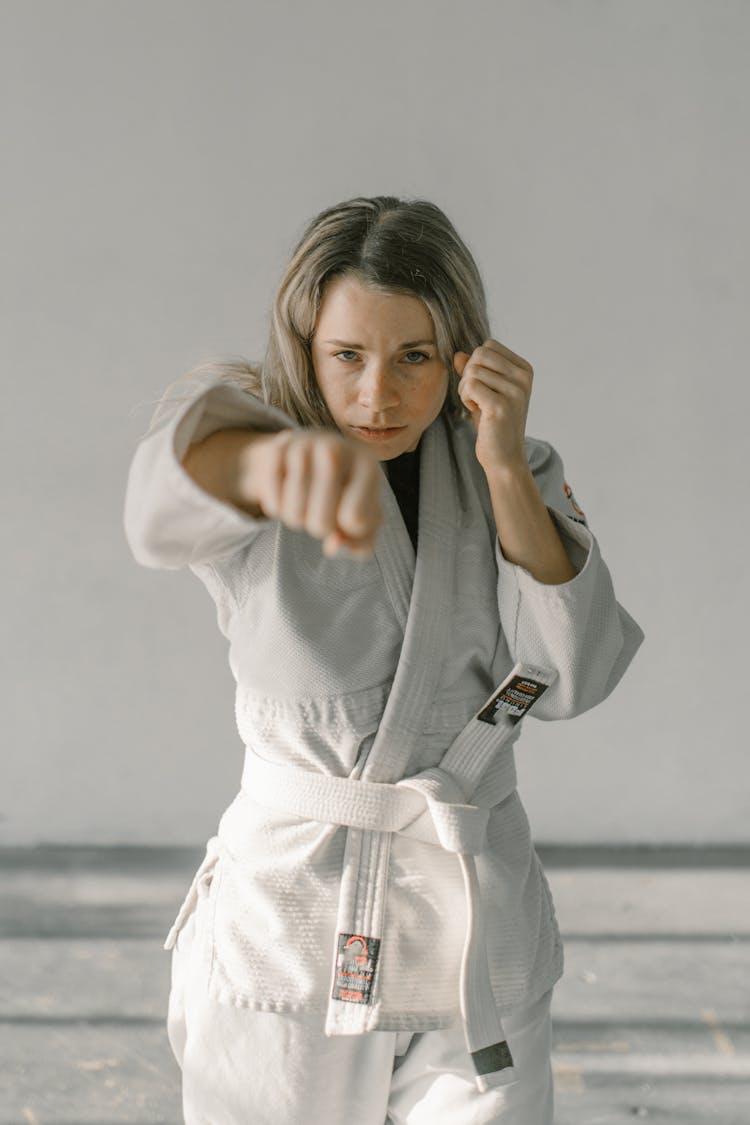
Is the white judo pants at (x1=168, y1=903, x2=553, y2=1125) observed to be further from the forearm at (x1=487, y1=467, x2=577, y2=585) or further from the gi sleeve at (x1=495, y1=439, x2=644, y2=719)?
the forearm at (x1=487, y1=467, x2=577, y2=585)

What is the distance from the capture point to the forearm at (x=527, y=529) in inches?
41.5

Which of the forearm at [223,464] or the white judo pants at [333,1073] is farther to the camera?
the white judo pants at [333,1073]

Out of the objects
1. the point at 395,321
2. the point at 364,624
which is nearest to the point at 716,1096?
the point at 364,624

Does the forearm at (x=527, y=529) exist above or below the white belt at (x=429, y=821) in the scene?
above

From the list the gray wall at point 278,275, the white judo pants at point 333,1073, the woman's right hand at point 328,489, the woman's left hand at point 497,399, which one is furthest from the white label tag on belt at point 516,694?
the gray wall at point 278,275

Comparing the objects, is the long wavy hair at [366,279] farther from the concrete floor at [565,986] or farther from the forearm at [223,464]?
the concrete floor at [565,986]

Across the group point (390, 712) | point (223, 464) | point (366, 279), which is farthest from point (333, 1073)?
point (366, 279)

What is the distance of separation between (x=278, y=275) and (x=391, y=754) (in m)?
1.77

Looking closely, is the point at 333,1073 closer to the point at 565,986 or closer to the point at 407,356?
the point at 407,356

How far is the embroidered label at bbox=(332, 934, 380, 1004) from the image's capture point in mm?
1100

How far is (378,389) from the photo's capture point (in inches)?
41.5

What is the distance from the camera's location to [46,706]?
3086 millimetres

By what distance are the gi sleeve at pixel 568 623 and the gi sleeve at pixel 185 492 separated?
0.87ft

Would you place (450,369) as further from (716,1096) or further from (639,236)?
(639,236)
